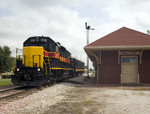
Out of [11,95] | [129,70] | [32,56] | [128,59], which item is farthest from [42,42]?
[129,70]

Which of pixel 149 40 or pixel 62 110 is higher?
pixel 149 40

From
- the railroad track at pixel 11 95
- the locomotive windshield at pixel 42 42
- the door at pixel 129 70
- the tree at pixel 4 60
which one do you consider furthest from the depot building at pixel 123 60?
the tree at pixel 4 60

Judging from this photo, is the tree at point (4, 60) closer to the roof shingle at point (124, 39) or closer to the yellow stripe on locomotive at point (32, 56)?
the yellow stripe on locomotive at point (32, 56)

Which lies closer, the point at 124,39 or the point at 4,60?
the point at 124,39

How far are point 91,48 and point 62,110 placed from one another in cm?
937


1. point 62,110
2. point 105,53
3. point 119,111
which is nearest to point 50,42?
point 105,53

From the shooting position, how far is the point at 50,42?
45.6 ft

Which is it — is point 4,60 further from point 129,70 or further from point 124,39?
point 129,70

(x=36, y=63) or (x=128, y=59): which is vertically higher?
(x=128, y=59)

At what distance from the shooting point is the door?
15508 millimetres

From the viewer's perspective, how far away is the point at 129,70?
1562 cm

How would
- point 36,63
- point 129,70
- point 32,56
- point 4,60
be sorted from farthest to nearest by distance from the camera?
point 4,60
point 129,70
point 32,56
point 36,63

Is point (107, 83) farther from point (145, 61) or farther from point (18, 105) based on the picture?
point (18, 105)

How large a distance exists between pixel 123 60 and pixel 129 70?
1212 mm
